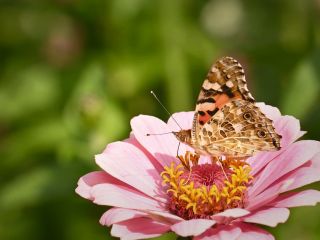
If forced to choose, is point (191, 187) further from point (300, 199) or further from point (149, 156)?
point (300, 199)

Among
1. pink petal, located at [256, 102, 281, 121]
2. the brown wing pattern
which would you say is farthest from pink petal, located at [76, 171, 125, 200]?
pink petal, located at [256, 102, 281, 121]

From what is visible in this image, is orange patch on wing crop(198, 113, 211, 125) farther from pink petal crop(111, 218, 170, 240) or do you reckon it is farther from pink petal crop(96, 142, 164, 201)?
pink petal crop(111, 218, 170, 240)

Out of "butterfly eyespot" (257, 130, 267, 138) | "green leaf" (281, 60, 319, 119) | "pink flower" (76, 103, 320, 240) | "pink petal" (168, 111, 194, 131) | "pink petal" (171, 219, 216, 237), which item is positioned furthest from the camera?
"green leaf" (281, 60, 319, 119)

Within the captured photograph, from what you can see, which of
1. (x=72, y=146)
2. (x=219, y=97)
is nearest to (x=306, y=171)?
(x=219, y=97)

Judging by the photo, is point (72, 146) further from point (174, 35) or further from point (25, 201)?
point (174, 35)

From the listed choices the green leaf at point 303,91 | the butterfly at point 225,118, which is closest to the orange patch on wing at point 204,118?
the butterfly at point 225,118

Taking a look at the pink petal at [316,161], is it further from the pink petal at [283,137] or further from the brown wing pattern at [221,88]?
the brown wing pattern at [221,88]

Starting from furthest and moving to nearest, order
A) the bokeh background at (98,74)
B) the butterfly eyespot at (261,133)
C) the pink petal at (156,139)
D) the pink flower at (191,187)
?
1. the bokeh background at (98,74)
2. the pink petal at (156,139)
3. the butterfly eyespot at (261,133)
4. the pink flower at (191,187)

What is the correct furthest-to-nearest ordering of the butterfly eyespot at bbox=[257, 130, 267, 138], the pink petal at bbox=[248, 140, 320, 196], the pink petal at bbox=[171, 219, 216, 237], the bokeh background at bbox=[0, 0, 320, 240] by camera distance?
the bokeh background at bbox=[0, 0, 320, 240], the butterfly eyespot at bbox=[257, 130, 267, 138], the pink petal at bbox=[248, 140, 320, 196], the pink petal at bbox=[171, 219, 216, 237]

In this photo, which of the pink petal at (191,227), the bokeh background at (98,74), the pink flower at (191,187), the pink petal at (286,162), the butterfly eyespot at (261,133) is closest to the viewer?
the pink petal at (191,227)
